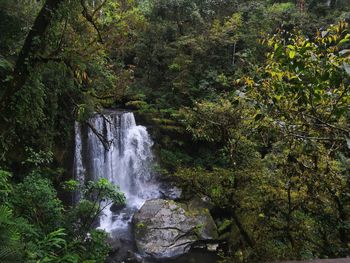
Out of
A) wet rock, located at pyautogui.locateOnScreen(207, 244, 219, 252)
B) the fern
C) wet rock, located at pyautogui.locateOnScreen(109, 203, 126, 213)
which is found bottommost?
wet rock, located at pyautogui.locateOnScreen(207, 244, 219, 252)

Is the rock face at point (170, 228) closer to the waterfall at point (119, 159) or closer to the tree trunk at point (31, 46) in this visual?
the waterfall at point (119, 159)

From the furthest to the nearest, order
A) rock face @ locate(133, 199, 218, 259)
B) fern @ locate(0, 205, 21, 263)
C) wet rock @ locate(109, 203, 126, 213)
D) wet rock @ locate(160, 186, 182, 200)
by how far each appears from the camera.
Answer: wet rock @ locate(160, 186, 182, 200) < wet rock @ locate(109, 203, 126, 213) < rock face @ locate(133, 199, 218, 259) < fern @ locate(0, 205, 21, 263)

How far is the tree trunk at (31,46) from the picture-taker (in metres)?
4.32

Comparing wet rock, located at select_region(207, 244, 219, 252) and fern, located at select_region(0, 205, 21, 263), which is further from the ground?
fern, located at select_region(0, 205, 21, 263)

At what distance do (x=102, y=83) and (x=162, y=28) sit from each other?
298 inches

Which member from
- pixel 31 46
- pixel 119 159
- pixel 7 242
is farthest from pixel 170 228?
pixel 31 46

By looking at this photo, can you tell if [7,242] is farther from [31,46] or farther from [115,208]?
[115,208]

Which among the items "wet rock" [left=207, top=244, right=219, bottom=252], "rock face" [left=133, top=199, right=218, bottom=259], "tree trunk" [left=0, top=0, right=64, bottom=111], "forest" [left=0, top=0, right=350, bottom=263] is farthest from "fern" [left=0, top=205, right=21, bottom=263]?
"wet rock" [left=207, top=244, right=219, bottom=252]

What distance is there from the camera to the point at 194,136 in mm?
7980

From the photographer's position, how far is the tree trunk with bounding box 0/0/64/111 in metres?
4.32

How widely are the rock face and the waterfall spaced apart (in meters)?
0.95

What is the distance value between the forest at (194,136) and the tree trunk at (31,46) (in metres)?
0.01

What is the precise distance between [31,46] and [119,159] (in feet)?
30.9

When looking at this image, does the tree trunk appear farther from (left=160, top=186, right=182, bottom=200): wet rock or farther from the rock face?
(left=160, top=186, right=182, bottom=200): wet rock
